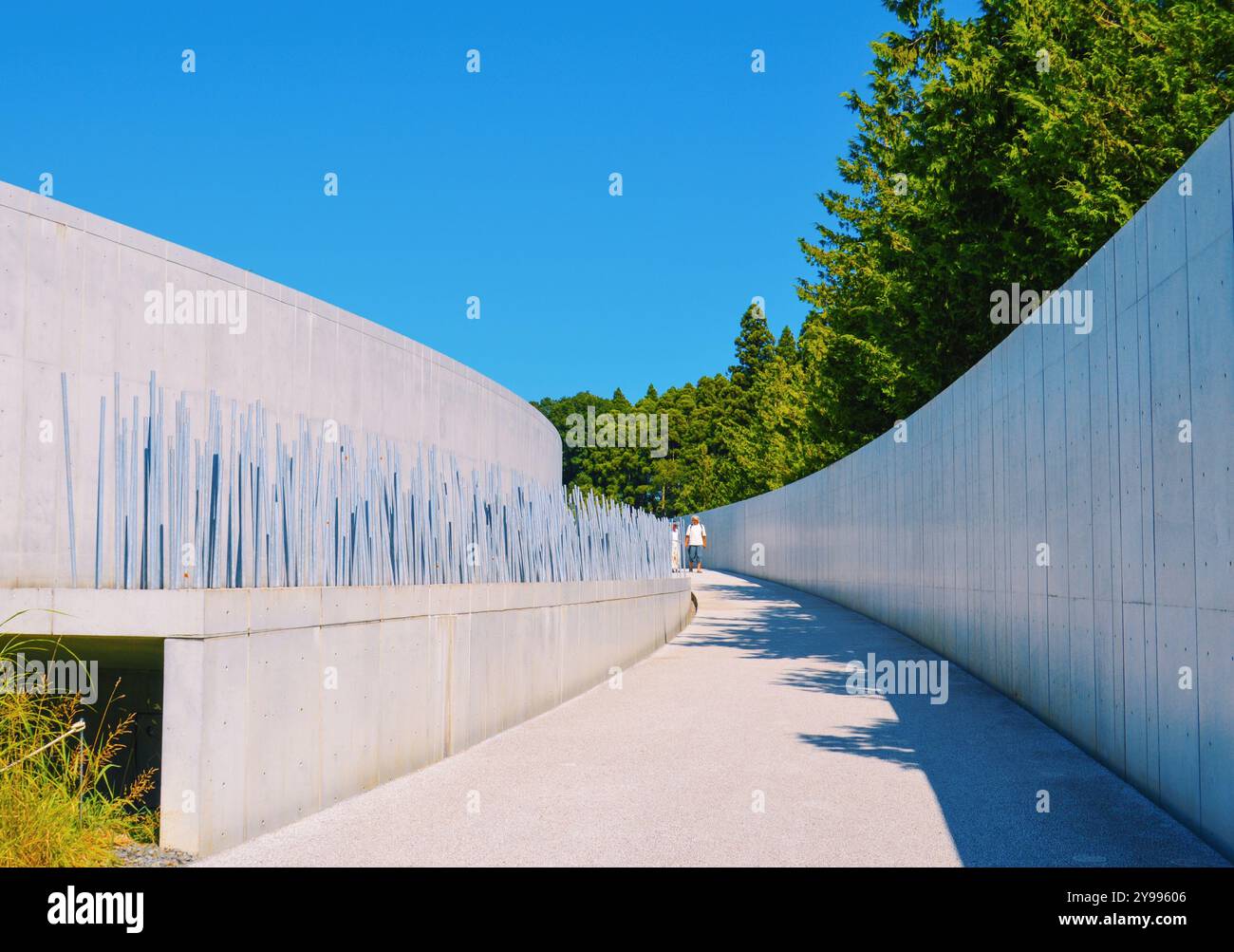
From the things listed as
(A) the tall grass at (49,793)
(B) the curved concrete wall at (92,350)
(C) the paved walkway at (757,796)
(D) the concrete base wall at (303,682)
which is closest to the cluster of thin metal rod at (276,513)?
(D) the concrete base wall at (303,682)

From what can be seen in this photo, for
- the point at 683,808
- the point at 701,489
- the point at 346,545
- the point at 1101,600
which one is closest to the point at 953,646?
the point at 1101,600

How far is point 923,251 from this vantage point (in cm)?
2095

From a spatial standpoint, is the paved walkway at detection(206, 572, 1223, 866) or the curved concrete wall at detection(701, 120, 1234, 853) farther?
the paved walkway at detection(206, 572, 1223, 866)

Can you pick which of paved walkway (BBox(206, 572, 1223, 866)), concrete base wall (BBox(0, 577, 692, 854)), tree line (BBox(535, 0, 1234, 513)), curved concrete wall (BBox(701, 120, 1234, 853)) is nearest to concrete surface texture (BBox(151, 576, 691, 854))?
concrete base wall (BBox(0, 577, 692, 854))

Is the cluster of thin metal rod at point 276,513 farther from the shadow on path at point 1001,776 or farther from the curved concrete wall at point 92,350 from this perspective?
the shadow on path at point 1001,776

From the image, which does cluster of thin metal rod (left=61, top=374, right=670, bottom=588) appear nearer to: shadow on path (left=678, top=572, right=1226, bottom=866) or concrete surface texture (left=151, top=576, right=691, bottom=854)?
concrete surface texture (left=151, top=576, right=691, bottom=854)

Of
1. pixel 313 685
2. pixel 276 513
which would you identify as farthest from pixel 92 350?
pixel 313 685

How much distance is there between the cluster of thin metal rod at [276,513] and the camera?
5684mm

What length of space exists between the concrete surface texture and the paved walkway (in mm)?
199

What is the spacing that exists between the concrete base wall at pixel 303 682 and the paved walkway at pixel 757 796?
20cm

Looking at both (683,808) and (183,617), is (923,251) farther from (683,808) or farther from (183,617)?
(183,617)

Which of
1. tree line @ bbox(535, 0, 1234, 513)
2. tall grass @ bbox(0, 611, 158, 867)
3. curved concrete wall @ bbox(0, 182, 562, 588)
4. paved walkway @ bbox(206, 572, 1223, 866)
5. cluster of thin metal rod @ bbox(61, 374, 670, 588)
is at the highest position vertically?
tree line @ bbox(535, 0, 1234, 513)

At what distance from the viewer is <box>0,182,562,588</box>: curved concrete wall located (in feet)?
26.8
